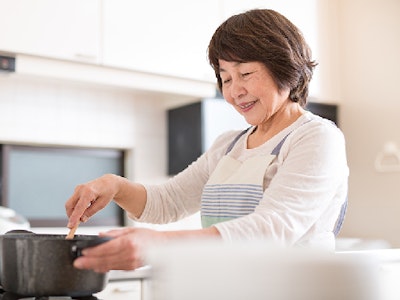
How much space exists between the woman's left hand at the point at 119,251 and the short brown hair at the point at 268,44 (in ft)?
1.68

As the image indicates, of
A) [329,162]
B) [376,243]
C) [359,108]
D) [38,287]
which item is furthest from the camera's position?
[359,108]

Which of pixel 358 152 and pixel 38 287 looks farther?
pixel 358 152

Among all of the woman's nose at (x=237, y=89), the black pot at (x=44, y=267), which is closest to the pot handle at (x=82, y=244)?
the black pot at (x=44, y=267)

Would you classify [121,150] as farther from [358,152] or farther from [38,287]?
[38,287]

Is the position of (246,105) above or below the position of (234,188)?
above

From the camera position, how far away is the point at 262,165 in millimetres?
998

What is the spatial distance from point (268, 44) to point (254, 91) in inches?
3.6

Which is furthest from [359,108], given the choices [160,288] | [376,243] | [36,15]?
[160,288]

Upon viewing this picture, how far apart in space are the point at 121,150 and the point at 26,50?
2.42 feet

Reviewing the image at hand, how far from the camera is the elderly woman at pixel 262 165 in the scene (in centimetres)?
82

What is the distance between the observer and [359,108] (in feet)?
9.44

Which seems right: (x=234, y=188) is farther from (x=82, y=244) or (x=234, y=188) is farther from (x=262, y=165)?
(x=82, y=244)

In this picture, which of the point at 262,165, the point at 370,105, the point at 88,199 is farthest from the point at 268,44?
the point at 370,105

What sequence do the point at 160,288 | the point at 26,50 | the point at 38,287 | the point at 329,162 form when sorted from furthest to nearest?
1. the point at 26,50
2. the point at 329,162
3. the point at 38,287
4. the point at 160,288
